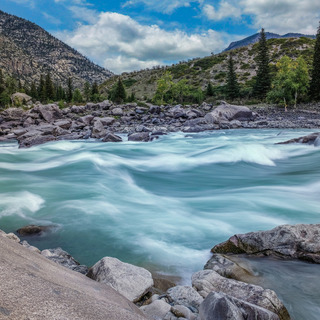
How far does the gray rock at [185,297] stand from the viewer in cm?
314

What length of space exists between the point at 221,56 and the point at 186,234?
8383cm

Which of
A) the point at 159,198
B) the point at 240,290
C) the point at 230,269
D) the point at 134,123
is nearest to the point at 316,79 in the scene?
the point at 134,123

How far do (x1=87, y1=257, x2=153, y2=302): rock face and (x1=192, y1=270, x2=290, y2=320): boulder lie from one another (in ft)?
2.22

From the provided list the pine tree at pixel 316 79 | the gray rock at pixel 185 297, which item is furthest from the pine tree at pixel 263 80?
the gray rock at pixel 185 297

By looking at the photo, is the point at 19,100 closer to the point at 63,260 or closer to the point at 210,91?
the point at 210,91

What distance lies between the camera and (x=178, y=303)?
3150mm

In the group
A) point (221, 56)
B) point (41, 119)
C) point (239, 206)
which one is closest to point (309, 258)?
point (239, 206)

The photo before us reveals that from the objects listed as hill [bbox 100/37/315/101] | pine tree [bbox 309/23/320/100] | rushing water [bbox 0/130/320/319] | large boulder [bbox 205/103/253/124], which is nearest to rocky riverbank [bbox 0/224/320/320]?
rushing water [bbox 0/130/320/319]

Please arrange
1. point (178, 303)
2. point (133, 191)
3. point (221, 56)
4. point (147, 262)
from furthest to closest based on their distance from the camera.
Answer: point (221, 56), point (133, 191), point (147, 262), point (178, 303)

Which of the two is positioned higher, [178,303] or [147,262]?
[178,303]

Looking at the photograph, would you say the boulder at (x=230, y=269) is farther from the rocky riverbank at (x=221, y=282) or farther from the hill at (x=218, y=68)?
the hill at (x=218, y=68)

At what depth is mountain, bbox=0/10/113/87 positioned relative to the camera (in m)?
151

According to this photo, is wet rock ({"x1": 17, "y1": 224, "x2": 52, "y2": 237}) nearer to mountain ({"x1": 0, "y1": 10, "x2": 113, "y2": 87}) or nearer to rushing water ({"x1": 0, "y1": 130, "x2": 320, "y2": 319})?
rushing water ({"x1": 0, "y1": 130, "x2": 320, "y2": 319})

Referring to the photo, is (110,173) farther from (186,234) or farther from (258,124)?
(258,124)
